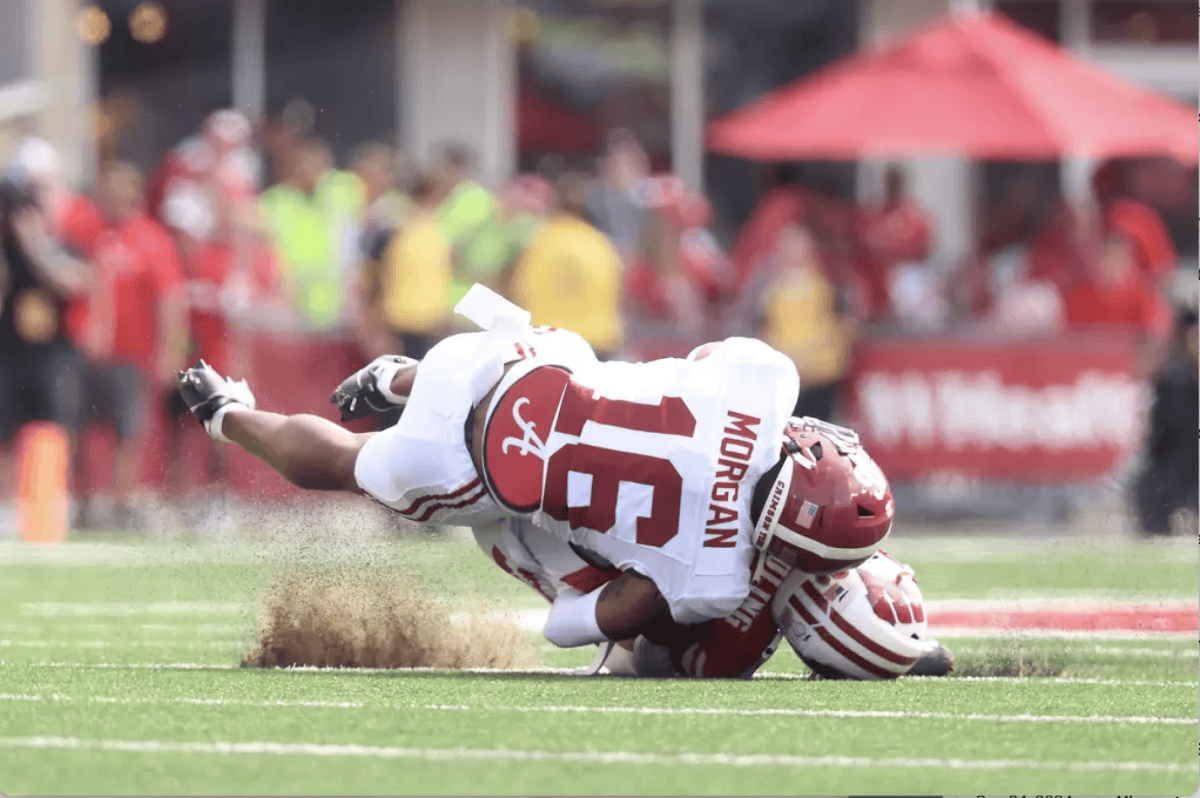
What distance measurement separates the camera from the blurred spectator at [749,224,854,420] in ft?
45.9

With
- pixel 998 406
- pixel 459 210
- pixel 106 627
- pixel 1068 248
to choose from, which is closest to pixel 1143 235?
pixel 1068 248

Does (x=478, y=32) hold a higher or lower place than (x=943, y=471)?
higher

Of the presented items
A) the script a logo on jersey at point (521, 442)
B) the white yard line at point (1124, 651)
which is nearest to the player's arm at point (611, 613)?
the script a logo on jersey at point (521, 442)

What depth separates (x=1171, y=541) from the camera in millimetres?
10523

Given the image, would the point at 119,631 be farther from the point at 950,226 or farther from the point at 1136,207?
the point at 950,226

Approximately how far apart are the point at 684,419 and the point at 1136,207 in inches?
424

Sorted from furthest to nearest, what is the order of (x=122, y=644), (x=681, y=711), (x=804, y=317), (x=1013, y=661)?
(x=804, y=317) → (x=122, y=644) → (x=1013, y=661) → (x=681, y=711)

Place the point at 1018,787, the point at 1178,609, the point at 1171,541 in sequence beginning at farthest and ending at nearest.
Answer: the point at 1171,541, the point at 1178,609, the point at 1018,787

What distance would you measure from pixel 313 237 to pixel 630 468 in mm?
8806

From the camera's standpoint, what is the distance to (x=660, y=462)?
5.67 m

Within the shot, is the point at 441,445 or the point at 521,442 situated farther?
the point at 441,445

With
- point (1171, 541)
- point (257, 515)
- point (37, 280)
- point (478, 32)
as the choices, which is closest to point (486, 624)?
point (257, 515)

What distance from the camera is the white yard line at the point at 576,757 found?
169 inches

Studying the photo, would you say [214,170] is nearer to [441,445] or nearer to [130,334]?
[130,334]
